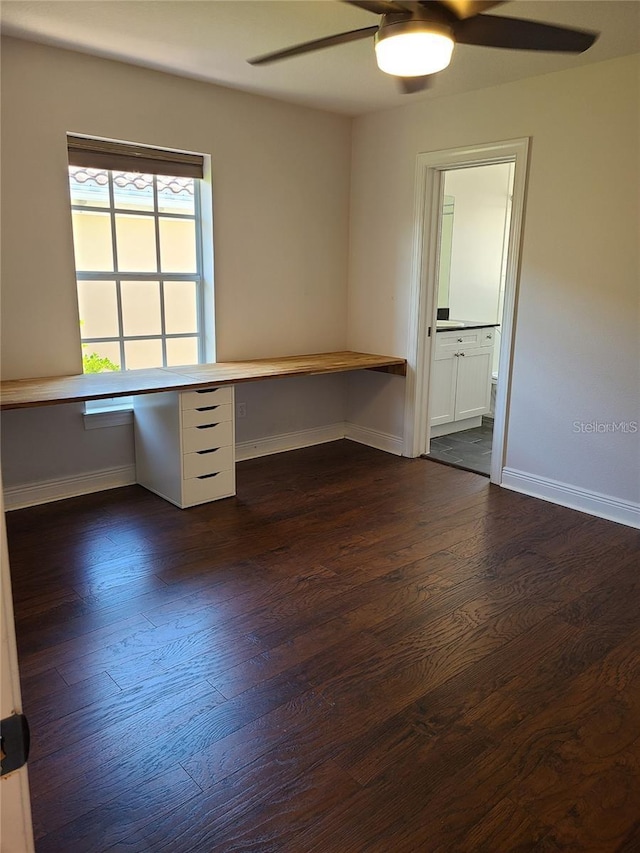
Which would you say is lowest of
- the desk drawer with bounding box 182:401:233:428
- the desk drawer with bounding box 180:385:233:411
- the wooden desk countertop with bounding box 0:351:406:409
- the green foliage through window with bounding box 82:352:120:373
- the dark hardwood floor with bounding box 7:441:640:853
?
the dark hardwood floor with bounding box 7:441:640:853

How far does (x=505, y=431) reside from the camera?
398cm

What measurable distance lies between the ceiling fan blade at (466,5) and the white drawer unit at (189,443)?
223cm

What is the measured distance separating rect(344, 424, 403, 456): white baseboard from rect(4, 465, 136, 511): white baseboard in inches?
74.0

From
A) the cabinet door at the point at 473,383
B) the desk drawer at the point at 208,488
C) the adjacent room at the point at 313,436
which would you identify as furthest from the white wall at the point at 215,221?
the cabinet door at the point at 473,383

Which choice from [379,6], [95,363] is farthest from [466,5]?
[95,363]

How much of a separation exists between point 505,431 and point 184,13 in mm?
2846

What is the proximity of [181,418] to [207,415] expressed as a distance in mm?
165

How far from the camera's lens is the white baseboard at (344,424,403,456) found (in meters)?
4.79

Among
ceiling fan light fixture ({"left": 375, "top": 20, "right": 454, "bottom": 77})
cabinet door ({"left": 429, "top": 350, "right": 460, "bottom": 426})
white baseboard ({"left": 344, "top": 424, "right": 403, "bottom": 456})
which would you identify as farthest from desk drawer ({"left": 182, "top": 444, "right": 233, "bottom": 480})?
ceiling fan light fixture ({"left": 375, "top": 20, "right": 454, "bottom": 77})

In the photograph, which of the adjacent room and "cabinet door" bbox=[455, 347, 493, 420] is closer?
the adjacent room

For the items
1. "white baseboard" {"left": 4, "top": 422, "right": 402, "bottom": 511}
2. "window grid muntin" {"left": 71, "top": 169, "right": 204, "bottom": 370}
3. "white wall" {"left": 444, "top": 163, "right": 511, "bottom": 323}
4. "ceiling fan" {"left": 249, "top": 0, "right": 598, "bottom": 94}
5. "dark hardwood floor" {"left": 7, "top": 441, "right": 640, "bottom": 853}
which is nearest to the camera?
"dark hardwood floor" {"left": 7, "top": 441, "right": 640, "bottom": 853}

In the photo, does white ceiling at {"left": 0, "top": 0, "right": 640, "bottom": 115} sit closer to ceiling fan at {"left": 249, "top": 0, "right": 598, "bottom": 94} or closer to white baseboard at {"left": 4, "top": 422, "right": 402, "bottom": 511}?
ceiling fan at {"left": 249, "top": 0, "right": 598, "bottom": 94}

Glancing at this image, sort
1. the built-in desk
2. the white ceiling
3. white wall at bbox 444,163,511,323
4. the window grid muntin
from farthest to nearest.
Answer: white wall at bbox 444,163,511,323 < the window grid muntin < the built-in desk < the white ceiling

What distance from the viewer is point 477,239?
6.00 metres
